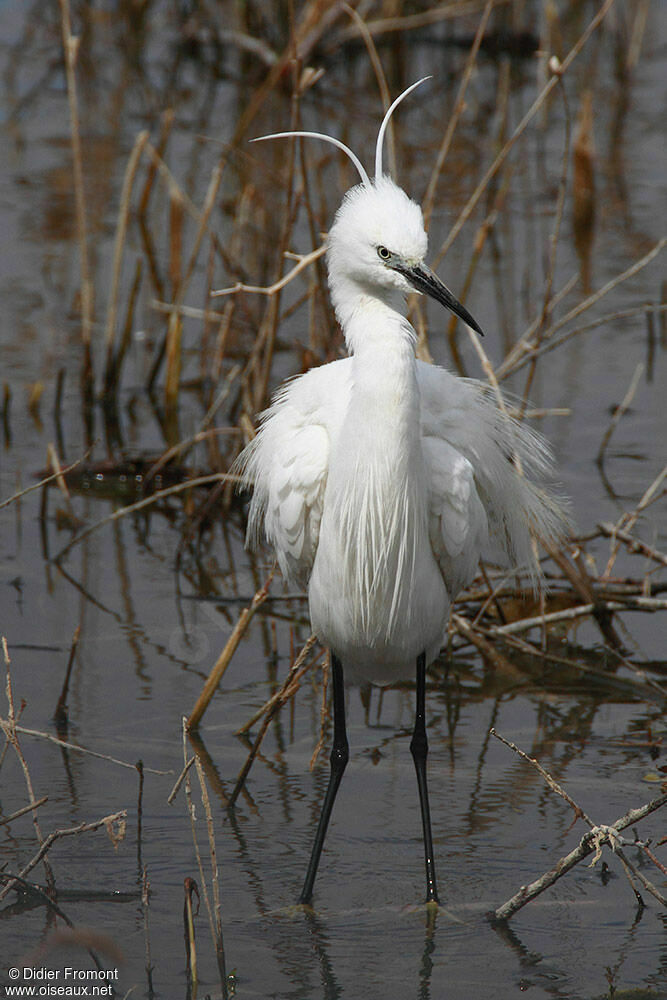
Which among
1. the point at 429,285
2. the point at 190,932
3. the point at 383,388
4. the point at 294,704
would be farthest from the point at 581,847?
the point at 294,704

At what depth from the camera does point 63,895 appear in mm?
3020

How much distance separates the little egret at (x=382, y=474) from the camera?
9.73 ft

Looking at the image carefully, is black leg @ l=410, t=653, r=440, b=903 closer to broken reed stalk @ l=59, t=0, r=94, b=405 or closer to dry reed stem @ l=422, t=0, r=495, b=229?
dry reed stem @ l=422, t=0, r=495, b=229

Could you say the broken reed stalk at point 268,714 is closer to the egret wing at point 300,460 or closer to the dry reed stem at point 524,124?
the egret wing at point 300,460

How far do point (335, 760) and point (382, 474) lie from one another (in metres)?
0.78

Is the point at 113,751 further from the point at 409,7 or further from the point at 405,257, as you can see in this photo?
the point at 409,7

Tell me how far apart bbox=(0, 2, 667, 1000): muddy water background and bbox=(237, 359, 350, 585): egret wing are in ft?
2.06

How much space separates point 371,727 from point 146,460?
1.83 meters

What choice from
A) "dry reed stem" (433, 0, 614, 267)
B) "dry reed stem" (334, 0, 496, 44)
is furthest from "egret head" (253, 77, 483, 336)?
"dry reed stem" (334, 0, 496, 44)

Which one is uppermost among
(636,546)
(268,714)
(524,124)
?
(524,124)

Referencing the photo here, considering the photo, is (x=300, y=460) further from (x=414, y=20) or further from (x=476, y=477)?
(x=414, y=20)

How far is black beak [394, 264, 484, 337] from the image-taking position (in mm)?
2910

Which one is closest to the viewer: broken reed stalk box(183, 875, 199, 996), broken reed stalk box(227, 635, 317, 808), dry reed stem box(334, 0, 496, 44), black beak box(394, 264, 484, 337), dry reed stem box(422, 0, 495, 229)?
broken reed stalk box(183, 875, 199, 996)

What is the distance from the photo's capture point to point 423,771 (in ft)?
11.0
